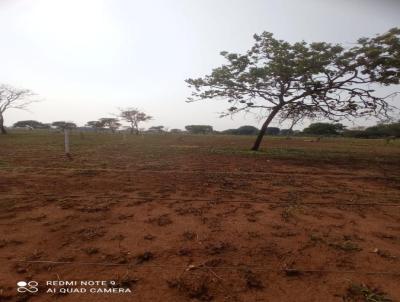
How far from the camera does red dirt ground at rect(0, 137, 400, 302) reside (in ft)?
7.87

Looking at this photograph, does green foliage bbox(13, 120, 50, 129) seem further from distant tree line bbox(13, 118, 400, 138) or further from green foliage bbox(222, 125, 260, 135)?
green foliage bbox(222, 125, 260, 135)

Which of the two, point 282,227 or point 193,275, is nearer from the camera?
point 193,275

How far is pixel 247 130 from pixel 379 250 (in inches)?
3002

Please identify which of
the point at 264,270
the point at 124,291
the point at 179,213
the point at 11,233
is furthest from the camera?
the point at 179,213

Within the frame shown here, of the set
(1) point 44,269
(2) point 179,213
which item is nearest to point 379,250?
(2) point 179,213

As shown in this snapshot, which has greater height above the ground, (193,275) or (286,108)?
(286,108)

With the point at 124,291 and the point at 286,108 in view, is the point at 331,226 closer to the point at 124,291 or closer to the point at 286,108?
the point at 124,291

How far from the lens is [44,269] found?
102 inches

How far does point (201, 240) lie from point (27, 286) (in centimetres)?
189

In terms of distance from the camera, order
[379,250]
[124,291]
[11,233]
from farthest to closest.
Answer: [11,233] < [379,250] < [124,291]

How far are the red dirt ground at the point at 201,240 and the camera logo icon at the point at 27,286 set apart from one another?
0.05 m

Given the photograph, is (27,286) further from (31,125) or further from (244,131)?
(31,125)

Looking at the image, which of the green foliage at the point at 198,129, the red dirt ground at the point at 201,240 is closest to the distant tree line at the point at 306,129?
the green foliage at the point at 198,129

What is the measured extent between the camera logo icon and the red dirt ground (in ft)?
0.15
